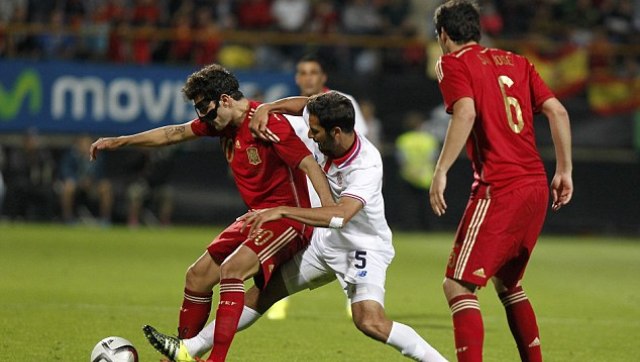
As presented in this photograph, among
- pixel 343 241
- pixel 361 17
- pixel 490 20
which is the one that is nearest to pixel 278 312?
pixel 343 241

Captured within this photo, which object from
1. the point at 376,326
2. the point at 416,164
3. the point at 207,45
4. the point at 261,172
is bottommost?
the point at 416,164

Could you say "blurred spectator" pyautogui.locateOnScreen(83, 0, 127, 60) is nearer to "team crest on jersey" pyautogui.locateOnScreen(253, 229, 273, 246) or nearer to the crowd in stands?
the crowd in stands

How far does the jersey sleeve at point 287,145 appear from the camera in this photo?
266 inches

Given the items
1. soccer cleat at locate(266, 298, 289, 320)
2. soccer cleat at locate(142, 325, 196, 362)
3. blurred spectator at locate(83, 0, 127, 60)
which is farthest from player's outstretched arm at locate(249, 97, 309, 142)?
blurred spectator at locate(83, 0, 127, 60)

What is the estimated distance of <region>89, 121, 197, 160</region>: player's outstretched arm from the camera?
7359 millimetres

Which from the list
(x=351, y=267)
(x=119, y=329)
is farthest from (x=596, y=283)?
(x=351, y=267)

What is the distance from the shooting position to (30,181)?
2055cm

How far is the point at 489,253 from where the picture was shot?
6.01 m

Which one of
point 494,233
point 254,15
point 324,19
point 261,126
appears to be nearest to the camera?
point 494,233

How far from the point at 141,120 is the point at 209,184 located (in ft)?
5.52

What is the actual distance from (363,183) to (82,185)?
1487 cm

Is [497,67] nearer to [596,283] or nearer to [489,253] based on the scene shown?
[489,253]

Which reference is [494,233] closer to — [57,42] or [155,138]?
[155,138]

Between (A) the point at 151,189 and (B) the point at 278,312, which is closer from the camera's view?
(B) the point at 278,312
